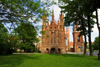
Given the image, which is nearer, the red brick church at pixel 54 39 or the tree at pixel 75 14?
the tree at pixel 75 14

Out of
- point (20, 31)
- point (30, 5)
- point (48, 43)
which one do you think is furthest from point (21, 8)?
point (48, 43)

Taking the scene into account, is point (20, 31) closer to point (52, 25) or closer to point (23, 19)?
point (23, 19)

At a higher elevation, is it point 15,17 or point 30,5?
point 30,5

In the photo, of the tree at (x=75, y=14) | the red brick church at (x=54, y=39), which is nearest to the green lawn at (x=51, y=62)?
the tree at (x=75, y=14)

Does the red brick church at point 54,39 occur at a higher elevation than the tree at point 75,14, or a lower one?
lower

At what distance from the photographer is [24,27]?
9.48m

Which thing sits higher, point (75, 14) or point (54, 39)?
point (75, 14)

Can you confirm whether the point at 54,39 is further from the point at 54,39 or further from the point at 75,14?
the point at 75,14

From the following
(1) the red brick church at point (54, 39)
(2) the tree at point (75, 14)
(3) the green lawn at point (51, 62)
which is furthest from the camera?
(1) the red brick church at point (54, 39)

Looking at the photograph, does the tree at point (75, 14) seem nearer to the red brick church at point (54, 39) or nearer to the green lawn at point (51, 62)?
the green lawn at point (51, 62)

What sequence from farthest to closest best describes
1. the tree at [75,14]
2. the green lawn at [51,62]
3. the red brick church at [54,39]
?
the red brick church at [54,39], the tree at [75,14], the green lawn at [51,62]

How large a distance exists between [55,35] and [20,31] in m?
27.0

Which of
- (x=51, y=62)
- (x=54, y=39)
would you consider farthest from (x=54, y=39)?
(x=51, y=62)

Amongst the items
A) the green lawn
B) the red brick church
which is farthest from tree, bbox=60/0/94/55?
the red brick church
